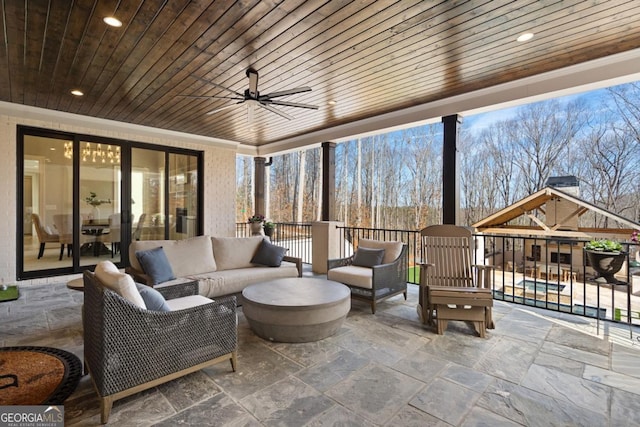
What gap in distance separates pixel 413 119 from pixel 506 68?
1651 mm

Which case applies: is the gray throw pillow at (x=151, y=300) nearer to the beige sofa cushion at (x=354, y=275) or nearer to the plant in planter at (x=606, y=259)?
the beige sofa cushion at (x=354, y=275)

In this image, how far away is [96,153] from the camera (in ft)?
19.5

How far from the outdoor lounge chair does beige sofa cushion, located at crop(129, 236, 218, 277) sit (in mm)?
2844

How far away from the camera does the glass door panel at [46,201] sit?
5281 mm

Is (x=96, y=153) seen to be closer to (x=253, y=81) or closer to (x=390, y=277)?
(x=253, y=81)

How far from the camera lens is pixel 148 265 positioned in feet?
11.4

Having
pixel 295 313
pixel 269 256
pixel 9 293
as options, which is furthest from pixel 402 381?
pixel 9 293

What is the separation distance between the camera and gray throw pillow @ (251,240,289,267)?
14.8 ft

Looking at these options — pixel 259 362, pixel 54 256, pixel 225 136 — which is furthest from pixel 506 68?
pixel 54 256

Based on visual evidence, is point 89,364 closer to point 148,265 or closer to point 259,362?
point 259,362

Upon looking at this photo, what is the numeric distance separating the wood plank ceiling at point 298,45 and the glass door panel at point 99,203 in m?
1.27

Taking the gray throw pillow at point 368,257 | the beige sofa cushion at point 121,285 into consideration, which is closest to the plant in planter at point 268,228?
the gray throw pillow at point 368,257

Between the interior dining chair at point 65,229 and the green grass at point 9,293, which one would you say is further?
the interior dining chair at point 65,229

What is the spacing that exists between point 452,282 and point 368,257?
1137mm
